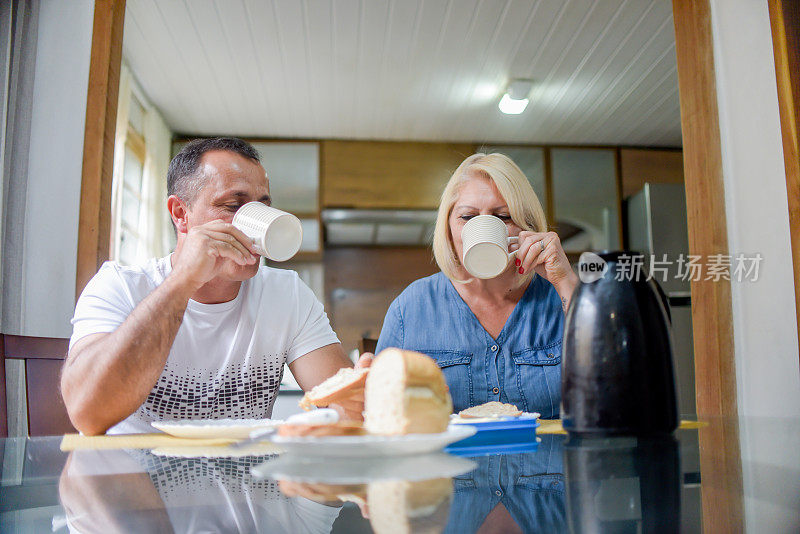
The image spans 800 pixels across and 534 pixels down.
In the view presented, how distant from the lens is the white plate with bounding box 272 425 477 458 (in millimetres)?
429

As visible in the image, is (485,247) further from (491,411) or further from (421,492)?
(421,492)

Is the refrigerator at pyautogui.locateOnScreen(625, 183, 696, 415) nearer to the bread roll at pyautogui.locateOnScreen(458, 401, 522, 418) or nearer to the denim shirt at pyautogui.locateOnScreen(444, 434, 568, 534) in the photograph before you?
the bread roll at pyautogui.locateOnScreen(458, 401, 522, 418)

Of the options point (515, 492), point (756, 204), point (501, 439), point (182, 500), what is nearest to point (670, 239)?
point (756, 204)

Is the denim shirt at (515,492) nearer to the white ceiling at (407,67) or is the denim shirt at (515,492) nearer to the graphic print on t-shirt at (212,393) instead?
the graphic print on t-shirt at (212,393)

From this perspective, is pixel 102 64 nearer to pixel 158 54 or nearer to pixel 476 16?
pixel 158 54


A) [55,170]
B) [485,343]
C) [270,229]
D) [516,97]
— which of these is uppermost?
[516,97]

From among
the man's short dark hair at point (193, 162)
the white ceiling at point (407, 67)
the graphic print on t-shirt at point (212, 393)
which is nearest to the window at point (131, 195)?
the white ceiling at point (407, 67)

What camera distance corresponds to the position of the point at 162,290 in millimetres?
1061

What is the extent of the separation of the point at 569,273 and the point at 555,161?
3215 mm

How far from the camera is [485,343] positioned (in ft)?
4.56

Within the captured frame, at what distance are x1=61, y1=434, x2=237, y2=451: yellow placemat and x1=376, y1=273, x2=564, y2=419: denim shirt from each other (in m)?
0.60

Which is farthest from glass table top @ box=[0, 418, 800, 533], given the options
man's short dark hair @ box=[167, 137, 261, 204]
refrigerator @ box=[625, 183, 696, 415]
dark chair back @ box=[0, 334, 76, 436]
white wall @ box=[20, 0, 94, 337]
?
refrigerator @ box=[625, 183, 696, 415]

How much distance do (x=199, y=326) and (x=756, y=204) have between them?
168cm

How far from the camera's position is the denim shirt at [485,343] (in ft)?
4.29
